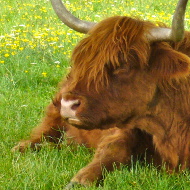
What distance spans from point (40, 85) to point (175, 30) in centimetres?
355

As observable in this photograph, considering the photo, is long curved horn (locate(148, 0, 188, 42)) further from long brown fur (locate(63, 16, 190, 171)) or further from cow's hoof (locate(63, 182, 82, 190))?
cow's hoof (locate(63, 182, 82, 190))

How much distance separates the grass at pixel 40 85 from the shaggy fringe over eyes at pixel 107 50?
777 mm

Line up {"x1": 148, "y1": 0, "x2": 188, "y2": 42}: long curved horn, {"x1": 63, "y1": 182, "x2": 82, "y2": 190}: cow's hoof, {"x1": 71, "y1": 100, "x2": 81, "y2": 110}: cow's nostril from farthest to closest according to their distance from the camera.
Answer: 1. {"x1": 63, "y1": 182, "x2": 82, "y2": 190}: cow's hoof
2. {"x1": 71, "y1": 100, "x2": 81, "y2": 110}: cow's nostril
3. {"x1": 148, "y1": 0, "x2": 188, "y2": 42}: long curved horn

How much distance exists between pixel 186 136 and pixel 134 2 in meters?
8.72

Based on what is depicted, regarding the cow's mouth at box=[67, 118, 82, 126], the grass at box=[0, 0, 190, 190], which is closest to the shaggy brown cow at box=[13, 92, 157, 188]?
the grass at box=[0, 0, 190, 190]

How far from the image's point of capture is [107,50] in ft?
13.4

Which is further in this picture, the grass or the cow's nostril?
the grass

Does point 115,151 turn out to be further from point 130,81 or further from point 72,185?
point 130,81

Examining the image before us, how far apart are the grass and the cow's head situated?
0.51m

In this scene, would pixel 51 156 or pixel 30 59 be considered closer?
pixel 51 156

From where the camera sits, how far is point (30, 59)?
25.5 ft

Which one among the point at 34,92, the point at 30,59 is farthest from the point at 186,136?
the point at 30,59

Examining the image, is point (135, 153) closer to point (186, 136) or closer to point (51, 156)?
point (186, 136)

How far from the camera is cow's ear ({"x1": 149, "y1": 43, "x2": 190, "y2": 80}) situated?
4043 millimetres
